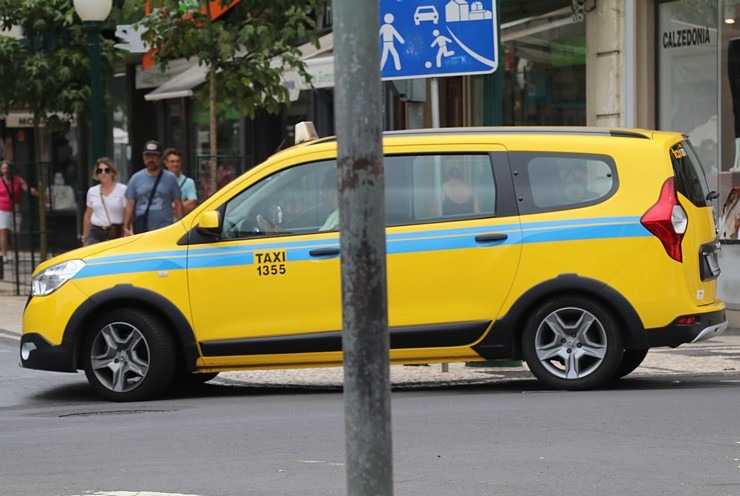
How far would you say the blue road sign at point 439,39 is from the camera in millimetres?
11438

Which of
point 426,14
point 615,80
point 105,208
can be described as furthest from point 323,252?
point 615,80

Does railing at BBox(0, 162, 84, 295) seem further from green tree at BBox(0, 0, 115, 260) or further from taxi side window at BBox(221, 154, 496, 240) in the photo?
taxi side window at BBox(221, 154, 496, 240)

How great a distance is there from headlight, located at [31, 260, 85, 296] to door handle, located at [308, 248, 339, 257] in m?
1.62

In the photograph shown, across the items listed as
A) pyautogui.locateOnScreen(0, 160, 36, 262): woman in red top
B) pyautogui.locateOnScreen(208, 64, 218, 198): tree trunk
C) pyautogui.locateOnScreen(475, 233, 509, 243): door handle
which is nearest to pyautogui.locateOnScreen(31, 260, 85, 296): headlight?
pyautogui.locateOnScreen(475, 233, 509, 243): door handle

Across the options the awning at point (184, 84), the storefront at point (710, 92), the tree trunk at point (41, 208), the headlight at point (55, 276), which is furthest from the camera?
the awning at point (184, 84)

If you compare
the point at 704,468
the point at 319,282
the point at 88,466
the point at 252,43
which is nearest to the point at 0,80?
the point at 252,43

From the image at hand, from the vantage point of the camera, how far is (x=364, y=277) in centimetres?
365

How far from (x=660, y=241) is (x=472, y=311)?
4.31 ft

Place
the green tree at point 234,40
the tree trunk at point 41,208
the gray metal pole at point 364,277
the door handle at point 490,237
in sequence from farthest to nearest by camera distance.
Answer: the tree trunk at point 41,208 < the green tree at point 234,40 < the door handle at point 490,237 < the gray metal pole at point 364,277

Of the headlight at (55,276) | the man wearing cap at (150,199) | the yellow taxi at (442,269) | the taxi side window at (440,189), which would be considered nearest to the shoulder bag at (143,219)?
the man wearing cap at (150,199)

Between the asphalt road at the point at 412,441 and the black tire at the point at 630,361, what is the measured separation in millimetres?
119

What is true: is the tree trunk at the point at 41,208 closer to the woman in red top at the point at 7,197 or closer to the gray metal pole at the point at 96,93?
the woman in red top at the point at 7,197

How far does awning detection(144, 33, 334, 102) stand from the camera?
19500 millimetres

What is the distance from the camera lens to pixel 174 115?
28.4m
